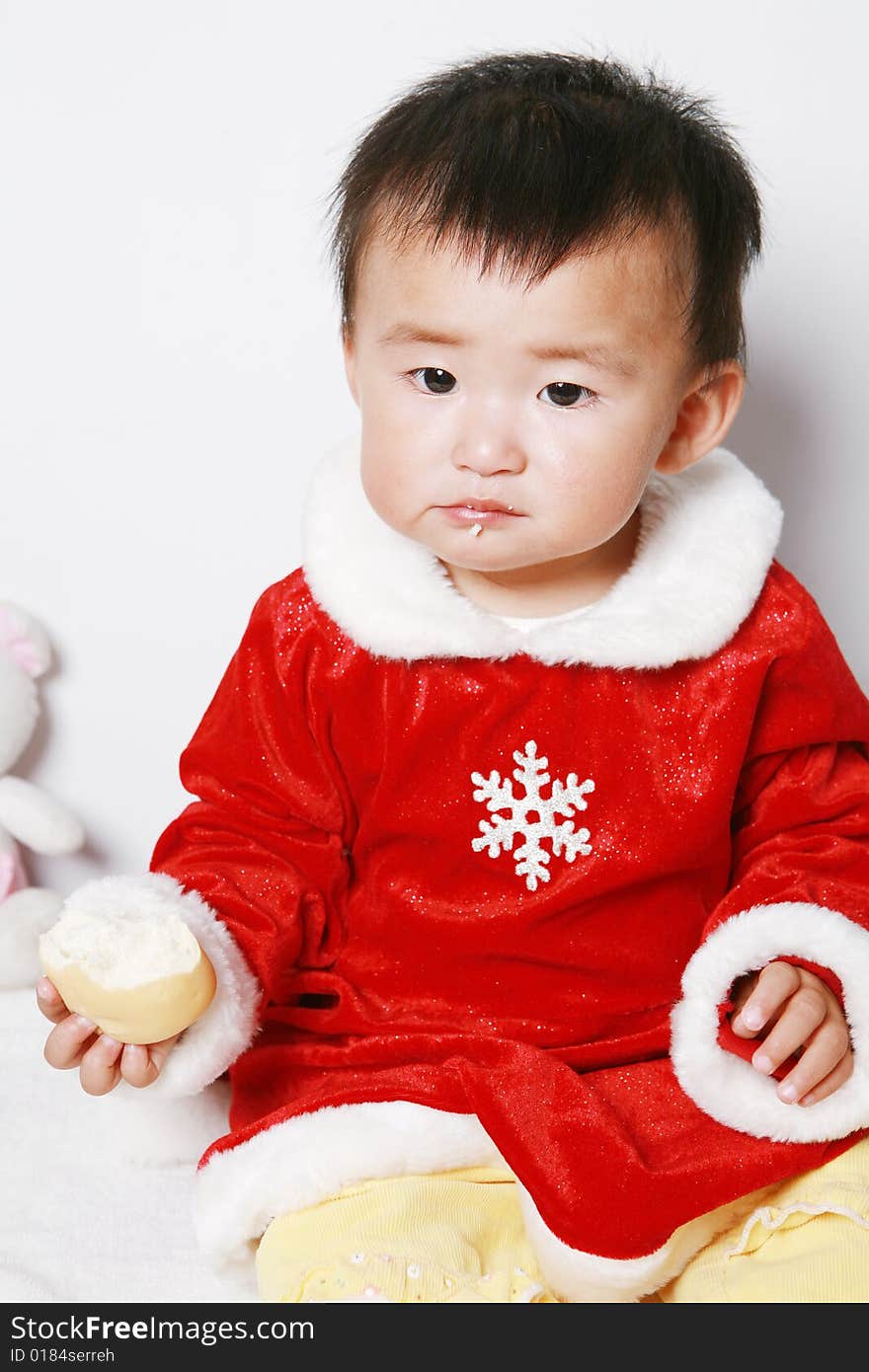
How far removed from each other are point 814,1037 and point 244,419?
0.80 meters

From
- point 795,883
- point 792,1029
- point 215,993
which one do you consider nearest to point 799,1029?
point 792,1029

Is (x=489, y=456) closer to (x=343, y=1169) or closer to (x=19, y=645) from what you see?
(x=343, y=1169)

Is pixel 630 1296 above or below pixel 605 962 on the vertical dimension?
below

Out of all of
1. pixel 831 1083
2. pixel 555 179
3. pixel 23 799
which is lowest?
pixel 23 799

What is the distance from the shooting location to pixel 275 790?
1275 millimetres

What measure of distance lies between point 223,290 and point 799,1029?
859mm

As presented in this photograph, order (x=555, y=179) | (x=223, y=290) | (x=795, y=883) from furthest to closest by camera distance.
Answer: (x=223, y=290) < (x=795, y=883) < (x=555, y=179)

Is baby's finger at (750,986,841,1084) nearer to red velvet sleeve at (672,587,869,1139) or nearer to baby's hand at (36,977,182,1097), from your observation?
red velvet sleeve at (672,587,869,1139)

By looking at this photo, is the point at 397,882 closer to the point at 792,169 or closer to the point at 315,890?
the point at 315,890

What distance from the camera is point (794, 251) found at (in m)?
1.52

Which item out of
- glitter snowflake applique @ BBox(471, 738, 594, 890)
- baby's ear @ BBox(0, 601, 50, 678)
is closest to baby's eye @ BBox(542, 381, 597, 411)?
glitter snowflake applique @ BBox(471, 738, 594, 890)

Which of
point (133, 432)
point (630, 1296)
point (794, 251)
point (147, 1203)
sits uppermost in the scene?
point (794, 251)

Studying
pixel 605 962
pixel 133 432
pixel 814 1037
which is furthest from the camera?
pixel 133 432
